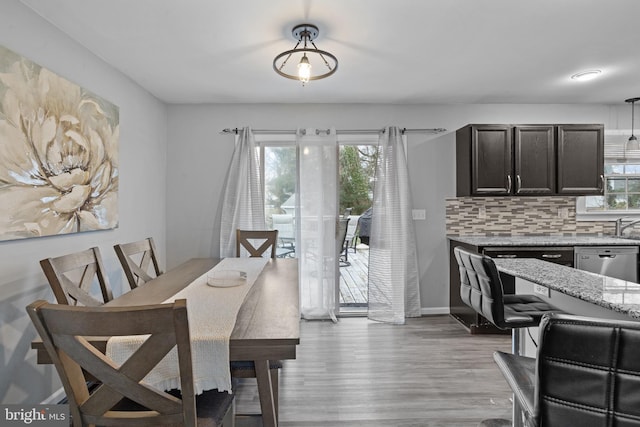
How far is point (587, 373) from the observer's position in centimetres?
89

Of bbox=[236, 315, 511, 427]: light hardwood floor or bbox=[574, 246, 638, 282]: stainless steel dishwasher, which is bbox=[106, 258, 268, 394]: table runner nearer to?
bbox=[236, 315, 511, 427]: light hardwood floor

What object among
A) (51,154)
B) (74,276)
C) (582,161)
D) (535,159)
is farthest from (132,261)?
(582,161)

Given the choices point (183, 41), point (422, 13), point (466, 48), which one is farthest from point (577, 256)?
point (183, 41)

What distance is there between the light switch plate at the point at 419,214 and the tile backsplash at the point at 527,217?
1.29 feet

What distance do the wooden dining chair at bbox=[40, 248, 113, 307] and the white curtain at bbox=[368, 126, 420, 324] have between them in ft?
8.63

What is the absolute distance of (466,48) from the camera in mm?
2615

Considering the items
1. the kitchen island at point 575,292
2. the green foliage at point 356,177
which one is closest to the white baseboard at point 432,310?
the green foliage at point 356,177

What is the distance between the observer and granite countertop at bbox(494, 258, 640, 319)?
1.24 meters

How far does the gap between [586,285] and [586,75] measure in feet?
8.38

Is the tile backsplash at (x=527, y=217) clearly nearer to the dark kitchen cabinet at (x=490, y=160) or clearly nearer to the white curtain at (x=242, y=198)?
the dark kitchen cabinet at (x=490, y=160)

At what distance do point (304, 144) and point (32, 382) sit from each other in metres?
2.95

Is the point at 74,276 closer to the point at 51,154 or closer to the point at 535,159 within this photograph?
the point at 51,154

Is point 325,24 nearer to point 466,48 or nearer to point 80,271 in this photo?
point 466,48

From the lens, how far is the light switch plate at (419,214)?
4.02m
